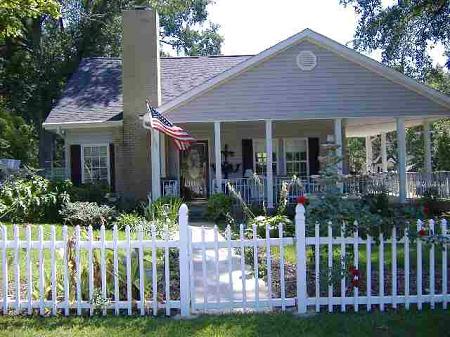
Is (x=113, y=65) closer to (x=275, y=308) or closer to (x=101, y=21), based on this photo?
(x=101, y=21)

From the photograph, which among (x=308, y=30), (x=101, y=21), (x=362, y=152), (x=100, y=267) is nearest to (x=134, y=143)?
(x=308, y=30)

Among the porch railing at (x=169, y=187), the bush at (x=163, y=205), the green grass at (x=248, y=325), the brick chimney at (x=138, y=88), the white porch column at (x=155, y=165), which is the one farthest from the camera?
the brick chimney at (x=138, y=88)

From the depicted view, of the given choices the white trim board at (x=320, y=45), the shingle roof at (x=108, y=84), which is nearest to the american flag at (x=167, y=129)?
the white trim board at (x=320, y=45)

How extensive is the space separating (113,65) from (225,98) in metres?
8.54

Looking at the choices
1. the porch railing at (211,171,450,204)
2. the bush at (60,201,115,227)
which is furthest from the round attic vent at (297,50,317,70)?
the bush at (60,201,115,227)

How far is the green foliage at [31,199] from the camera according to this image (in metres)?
15.5

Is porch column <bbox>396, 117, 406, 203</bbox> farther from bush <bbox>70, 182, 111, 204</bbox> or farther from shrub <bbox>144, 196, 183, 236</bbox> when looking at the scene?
bush <bbox>70, 182, 111, 204</bbox>

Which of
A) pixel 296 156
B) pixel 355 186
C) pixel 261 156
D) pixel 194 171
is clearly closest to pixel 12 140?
pixel 194 171

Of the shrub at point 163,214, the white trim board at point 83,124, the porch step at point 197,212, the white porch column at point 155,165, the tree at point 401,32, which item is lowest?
the porch step at point 197,212

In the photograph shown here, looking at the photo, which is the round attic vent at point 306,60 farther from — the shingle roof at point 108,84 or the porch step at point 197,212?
the porch step at point 197,212

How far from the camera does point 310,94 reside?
57.9 feet

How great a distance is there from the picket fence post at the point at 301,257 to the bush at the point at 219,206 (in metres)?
9.73

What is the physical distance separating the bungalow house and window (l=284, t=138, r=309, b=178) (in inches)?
1.5

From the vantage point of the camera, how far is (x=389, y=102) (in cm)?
1772
